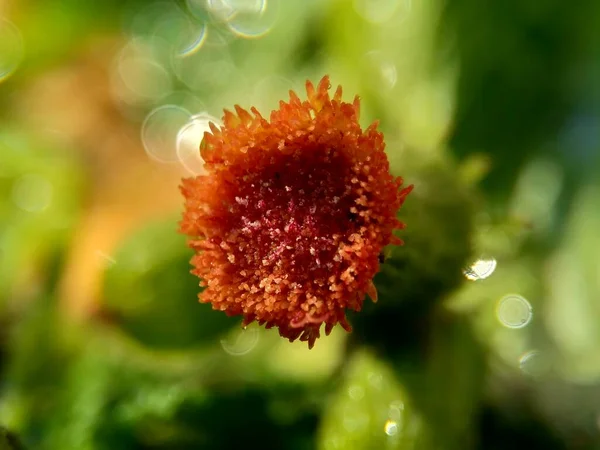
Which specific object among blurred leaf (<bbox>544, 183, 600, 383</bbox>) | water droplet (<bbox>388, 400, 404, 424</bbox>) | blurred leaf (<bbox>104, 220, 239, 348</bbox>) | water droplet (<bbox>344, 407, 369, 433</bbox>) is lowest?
water droplet (<bbox>344, 407, 369, 433</bbox>)

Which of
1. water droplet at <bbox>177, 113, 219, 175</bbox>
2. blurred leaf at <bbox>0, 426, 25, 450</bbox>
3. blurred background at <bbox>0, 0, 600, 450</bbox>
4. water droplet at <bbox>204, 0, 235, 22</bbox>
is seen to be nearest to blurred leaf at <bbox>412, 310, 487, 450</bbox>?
blurred background at <bbox>0, 0, 600, 450</bbox>

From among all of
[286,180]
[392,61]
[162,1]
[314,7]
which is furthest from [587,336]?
[162,1]

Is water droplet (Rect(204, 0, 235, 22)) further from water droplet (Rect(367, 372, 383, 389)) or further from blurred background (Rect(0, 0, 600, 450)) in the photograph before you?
water droplet (Rect(367, 372, 383, 389))

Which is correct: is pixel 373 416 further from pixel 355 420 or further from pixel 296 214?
pixel 296 214

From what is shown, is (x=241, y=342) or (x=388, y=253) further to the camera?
(x=241, y=342)

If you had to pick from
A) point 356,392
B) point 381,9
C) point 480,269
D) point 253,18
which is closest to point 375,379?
point 356,392

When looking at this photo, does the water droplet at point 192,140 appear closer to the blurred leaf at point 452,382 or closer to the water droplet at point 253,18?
the water droplet at point 253,18
